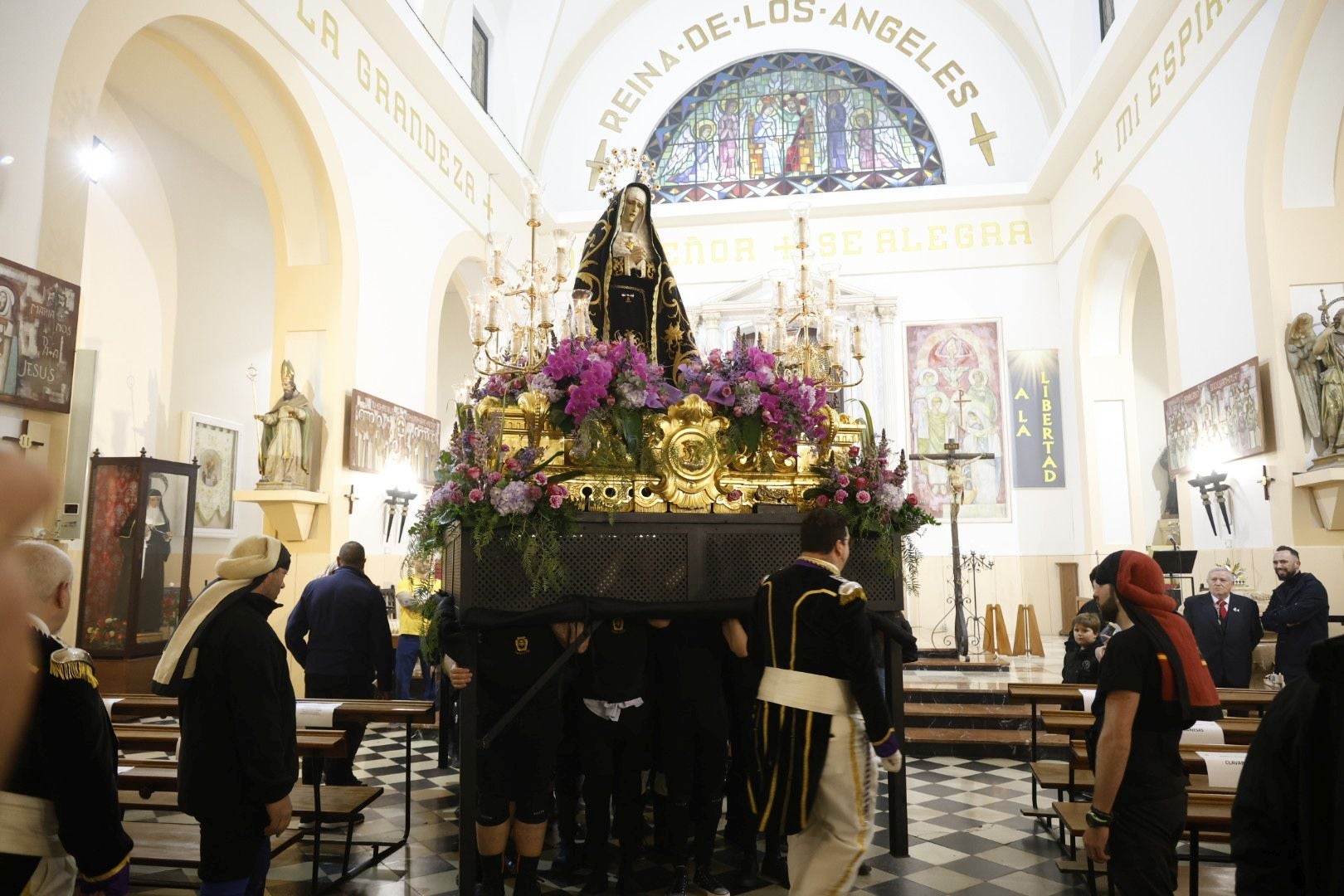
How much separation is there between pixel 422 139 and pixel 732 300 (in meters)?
6.86

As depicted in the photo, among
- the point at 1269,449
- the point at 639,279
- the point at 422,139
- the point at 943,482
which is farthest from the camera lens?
the point at 943,482

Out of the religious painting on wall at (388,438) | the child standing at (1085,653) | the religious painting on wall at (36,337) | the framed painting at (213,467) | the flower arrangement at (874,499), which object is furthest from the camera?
the framed painting at (213,467)

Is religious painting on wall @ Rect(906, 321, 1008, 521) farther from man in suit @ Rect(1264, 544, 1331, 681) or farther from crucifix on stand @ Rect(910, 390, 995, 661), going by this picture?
man in suit @ Rect(1264, 544, 1331, 681)

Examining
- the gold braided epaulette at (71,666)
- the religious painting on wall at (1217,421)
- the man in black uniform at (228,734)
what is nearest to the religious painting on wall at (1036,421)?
the religious painting on wall at (1217,421)

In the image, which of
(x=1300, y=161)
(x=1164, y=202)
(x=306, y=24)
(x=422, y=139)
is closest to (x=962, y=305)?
(x=1164, y=202)

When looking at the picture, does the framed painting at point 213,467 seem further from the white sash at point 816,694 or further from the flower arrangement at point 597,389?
the white sash at point 816,694

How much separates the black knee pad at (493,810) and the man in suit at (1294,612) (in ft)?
19.8

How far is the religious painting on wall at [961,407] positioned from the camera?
1608 centimetres

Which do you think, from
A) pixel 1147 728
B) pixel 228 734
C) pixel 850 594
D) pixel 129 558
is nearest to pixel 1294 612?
pixel 1147 728

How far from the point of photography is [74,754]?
2.39m

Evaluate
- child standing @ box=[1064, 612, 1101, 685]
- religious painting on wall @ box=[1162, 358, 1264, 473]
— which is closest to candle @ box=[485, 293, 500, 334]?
child standing @ box=[1064, 612, 1101, 685]

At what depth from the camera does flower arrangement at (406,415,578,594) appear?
14.4ft

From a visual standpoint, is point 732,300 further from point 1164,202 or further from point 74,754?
point 74,754

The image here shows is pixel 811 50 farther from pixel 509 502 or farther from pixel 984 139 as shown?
pixel 509 502
